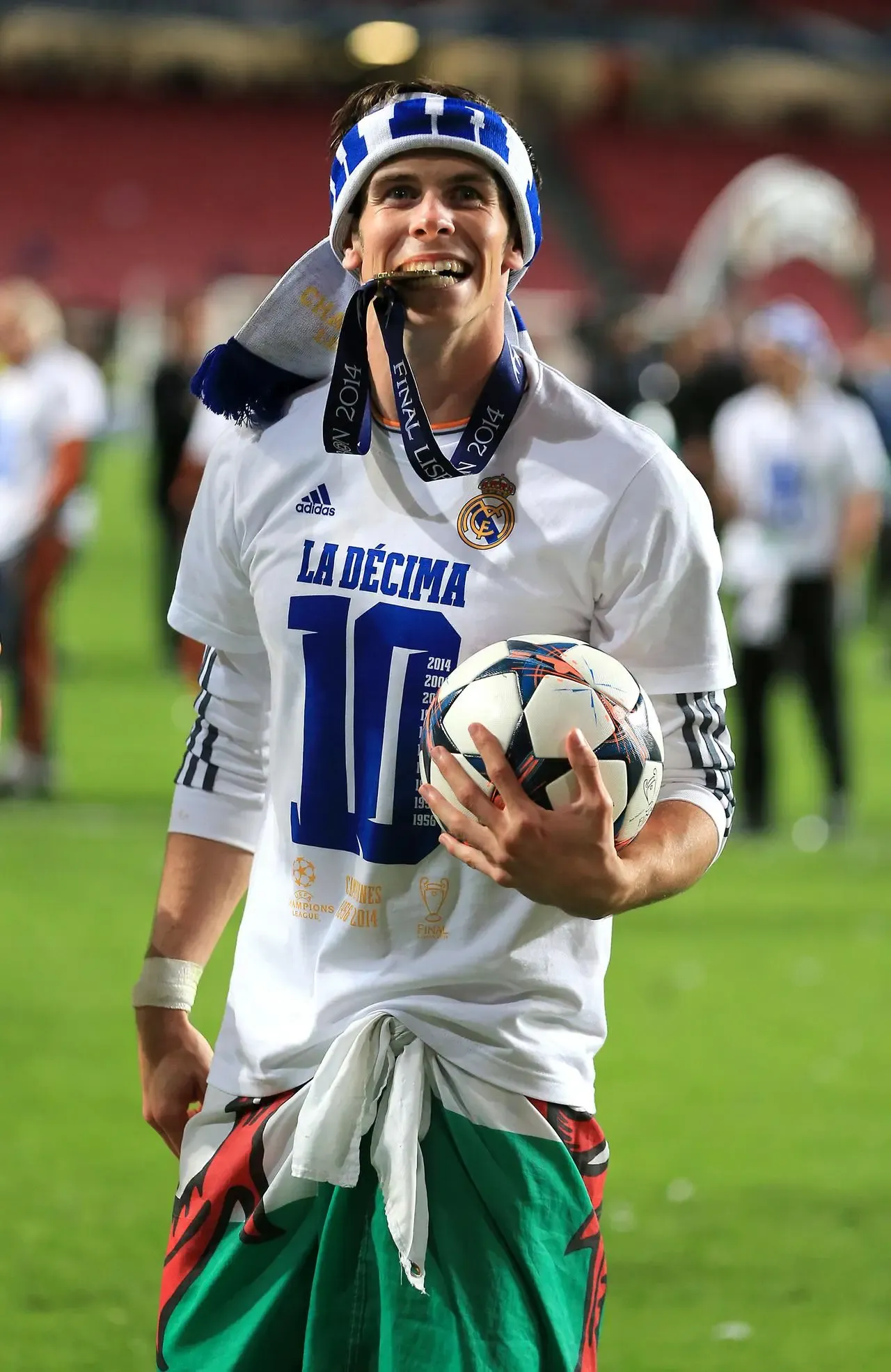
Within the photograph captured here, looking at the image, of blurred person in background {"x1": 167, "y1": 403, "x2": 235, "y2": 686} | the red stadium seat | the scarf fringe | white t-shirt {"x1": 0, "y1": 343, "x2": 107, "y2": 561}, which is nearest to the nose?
the scarf fringe

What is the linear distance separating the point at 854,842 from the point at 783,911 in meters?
1.63

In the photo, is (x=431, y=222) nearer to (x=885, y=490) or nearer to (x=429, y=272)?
(x=429, y=272)

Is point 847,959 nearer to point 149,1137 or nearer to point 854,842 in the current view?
point 854,842

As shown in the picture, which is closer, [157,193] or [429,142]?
[429,142]

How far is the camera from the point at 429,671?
260cm

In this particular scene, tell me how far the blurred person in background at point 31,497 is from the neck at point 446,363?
7.63m

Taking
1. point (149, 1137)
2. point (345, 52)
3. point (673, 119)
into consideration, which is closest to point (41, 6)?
point (345, 52)

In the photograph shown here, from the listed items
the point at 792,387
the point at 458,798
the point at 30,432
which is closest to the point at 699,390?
the point at 792,387

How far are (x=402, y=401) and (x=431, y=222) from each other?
233mm

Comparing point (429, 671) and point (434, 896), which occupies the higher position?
point (429, 671)

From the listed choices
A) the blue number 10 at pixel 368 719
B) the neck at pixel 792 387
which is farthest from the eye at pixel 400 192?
the neck at pixel 792 387

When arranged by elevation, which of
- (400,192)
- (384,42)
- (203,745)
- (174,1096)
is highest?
(384,42)

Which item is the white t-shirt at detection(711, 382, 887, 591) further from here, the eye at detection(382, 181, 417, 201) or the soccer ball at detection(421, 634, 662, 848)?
the soccer ball at detection(421, 634, 662, 848)

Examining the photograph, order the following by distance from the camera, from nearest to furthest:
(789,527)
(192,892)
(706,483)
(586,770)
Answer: (586,770) < (192,892) < (789,527) < (706,483)
